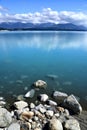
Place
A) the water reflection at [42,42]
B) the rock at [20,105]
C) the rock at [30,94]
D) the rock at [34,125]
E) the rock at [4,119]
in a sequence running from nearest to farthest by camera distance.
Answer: the rock at [4,119]
the rock at [34,125]
the rock at [20,105]
the rock at [30,94]
the water reflection at [42,42]

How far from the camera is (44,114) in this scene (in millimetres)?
15789

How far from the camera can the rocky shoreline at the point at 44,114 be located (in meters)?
14.0

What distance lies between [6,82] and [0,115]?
9.51 m

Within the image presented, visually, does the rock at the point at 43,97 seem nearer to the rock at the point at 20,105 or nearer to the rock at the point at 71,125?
the rock at the point at 20,105

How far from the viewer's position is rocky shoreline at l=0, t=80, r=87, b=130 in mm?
14023

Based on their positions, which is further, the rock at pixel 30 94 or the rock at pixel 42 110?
the rock at pixel 30 94

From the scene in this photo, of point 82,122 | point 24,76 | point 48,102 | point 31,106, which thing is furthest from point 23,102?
point 24,76

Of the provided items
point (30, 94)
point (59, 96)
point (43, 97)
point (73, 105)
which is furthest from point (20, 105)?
point (73, 105)

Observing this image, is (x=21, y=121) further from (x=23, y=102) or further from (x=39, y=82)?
(x=39, y=82)

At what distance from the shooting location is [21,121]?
14844mm

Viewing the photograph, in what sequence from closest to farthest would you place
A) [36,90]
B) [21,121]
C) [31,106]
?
A: [21,121] < [31,106] < [36,90]

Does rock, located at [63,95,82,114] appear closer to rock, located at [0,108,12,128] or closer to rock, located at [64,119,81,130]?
rock, located at [64,119,81,130]

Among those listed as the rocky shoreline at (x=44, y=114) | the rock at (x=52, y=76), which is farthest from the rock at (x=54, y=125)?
the rock at (x=52, y=76)

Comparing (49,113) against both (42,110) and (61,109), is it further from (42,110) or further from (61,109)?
(61,109)
